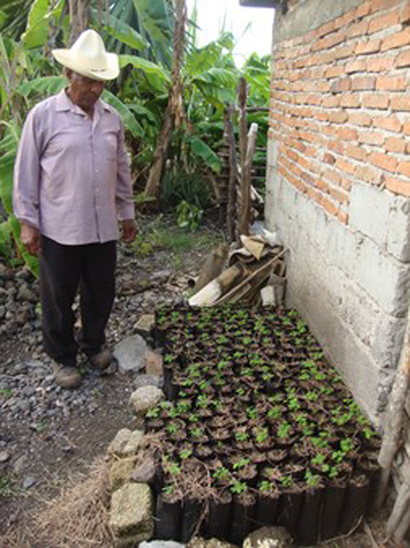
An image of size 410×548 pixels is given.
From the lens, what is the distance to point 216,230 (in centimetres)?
730

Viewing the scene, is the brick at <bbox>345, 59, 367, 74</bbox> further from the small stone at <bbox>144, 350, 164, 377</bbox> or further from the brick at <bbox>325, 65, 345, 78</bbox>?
the small stone at <bbox>144, 350, 164, 377</bbox>

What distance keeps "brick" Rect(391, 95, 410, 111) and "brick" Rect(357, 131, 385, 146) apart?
0.18 meters

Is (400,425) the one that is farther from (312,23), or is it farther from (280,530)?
(312,23)

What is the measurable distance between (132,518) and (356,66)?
2760mm

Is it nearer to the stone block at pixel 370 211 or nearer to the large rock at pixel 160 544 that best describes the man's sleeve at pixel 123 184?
the stone block at pixel 370 211

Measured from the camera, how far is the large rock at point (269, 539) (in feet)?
7.36

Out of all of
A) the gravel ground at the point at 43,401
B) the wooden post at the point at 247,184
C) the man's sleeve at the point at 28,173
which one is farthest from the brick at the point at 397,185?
the wooden post at the point at 247,184

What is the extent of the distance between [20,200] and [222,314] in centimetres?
187

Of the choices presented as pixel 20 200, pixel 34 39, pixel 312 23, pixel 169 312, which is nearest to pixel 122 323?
pixel 169 312

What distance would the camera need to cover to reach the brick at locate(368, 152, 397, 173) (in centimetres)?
248

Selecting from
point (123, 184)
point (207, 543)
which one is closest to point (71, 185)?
point (123, 184)

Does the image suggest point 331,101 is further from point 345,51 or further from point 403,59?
point 403,59

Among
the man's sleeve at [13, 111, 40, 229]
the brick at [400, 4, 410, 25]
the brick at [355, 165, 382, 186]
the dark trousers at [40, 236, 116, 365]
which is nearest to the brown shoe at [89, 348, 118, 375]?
the dark trousers at [40, 236, 116, 365]

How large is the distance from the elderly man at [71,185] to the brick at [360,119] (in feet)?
5.02
